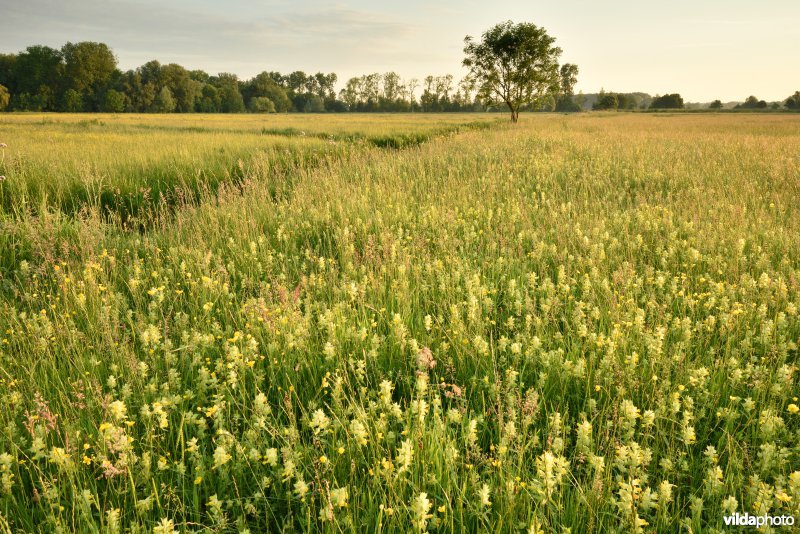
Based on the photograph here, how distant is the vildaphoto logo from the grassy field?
6 cm

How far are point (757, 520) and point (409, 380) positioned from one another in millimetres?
1641

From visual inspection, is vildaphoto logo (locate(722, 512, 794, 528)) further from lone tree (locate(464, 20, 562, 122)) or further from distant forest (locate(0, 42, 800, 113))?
distant forest (locate(0, 42, 800, 113))

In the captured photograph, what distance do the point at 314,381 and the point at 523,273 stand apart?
2.49m

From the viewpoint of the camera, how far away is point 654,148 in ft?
43.9

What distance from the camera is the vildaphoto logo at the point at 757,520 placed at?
1694 mm

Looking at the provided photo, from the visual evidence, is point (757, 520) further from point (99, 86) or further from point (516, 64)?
point (99, 86)

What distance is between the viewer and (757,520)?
1.74 metres

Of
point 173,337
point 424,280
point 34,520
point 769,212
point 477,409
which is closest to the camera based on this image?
point 34,520

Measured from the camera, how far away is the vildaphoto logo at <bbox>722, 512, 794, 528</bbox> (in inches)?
66.7

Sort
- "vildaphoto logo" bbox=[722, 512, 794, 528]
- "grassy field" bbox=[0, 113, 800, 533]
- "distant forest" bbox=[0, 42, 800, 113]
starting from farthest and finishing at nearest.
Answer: "distant forest" bbox=[0, 42, 800, 113], "grassy field" bbox=[0, 113, 800, 533], "vildaphoto logo" bbox=[722, 512, 794, 528]

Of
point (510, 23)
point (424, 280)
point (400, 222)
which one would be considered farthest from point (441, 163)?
point (510, 23)

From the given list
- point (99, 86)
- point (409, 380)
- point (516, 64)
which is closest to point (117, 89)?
point (99, 86)

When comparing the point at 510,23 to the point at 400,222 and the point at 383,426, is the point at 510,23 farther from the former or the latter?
the point at 383,426

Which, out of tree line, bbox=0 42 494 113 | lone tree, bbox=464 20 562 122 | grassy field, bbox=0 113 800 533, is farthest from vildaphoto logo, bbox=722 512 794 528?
tree line, bbox=0 42 494 113
